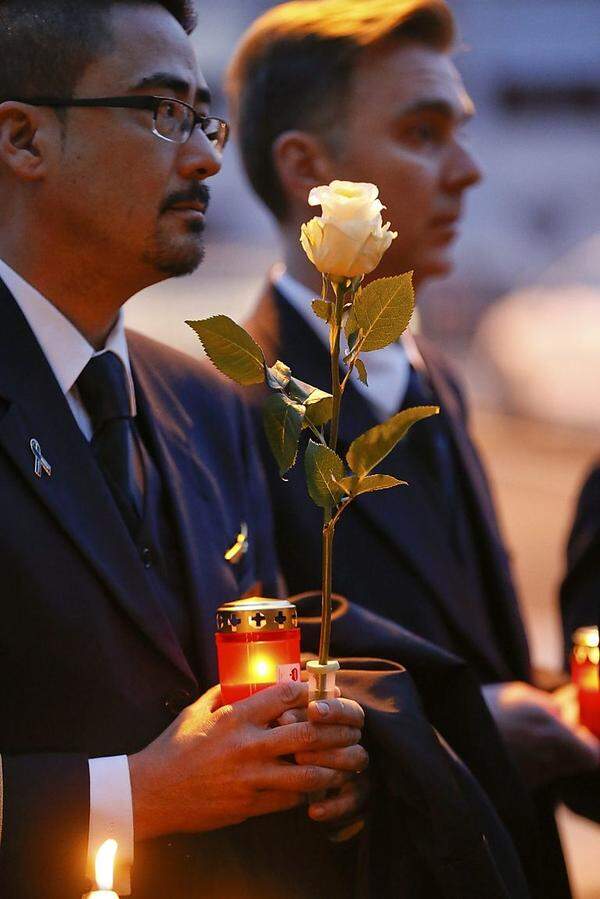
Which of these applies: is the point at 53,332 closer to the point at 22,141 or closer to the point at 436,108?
the point at 22,141

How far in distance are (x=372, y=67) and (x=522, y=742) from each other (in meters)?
1.31

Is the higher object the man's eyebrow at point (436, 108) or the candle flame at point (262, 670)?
the man's eyebrow at point (436, 108)

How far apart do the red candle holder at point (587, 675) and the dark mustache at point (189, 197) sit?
0.93 meters

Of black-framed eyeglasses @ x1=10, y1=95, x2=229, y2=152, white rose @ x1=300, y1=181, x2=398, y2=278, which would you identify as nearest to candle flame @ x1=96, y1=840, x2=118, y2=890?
white rose @ x1=300, y1=181, x2=398, y2=278

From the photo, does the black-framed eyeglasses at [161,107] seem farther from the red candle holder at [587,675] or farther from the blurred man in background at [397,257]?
the red candle holder at [587,675]

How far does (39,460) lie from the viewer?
5.89ft

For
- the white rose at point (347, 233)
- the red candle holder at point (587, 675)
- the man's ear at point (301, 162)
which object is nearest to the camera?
the white rose at point (347, 233)

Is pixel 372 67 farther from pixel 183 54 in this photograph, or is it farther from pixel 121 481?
pixel 121 481

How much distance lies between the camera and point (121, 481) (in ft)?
6.28

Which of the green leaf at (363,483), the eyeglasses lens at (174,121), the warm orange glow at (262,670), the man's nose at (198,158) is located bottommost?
the warm orange glow at (262,670)

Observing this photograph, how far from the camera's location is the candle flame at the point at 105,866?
155 centimetres

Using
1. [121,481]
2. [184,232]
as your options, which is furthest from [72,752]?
[184,232]

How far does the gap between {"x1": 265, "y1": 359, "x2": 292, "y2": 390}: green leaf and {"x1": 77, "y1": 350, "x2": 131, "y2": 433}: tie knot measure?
384 millimetres

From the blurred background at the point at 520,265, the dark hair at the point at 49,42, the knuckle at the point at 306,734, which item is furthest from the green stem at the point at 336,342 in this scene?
the blurred background at the point at 520,265
